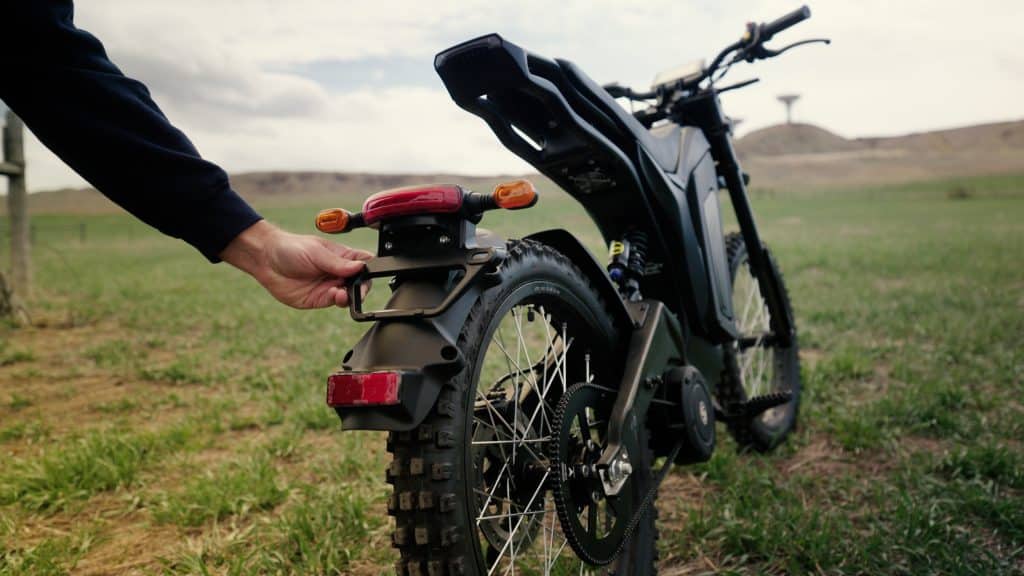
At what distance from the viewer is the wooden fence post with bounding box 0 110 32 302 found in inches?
294

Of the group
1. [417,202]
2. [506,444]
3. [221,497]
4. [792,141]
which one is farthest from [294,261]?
[792,141]

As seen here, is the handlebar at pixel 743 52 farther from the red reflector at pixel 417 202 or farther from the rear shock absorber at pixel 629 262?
the red reflector at pixel 417 202

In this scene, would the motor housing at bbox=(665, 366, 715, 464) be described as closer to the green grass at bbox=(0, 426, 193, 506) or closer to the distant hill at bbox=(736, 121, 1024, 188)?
Answer: the green grass at bbox=(0, 426, 193, 506)

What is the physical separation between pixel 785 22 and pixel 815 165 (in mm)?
80968

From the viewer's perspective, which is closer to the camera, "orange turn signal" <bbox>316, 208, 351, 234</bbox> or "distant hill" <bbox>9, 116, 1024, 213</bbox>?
"orange turn signal" <bbox>316, 208, 351, 234</bbox>

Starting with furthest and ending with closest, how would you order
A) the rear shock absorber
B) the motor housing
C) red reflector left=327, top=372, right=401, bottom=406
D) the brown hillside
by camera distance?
the brown hillside
the rear shock absorber
the motor housing
red reflector left=327, top=372, right=401, bottom=406

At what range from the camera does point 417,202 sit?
1435 mm

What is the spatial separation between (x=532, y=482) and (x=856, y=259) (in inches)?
447

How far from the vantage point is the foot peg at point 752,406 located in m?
2.75

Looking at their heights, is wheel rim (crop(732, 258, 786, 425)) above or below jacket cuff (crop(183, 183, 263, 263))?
below

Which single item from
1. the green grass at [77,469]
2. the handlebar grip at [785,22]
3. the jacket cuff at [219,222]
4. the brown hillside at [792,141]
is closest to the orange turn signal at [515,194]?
the jacket cuff at [219,222]

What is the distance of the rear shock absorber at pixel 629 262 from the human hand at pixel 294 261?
100 centimetres

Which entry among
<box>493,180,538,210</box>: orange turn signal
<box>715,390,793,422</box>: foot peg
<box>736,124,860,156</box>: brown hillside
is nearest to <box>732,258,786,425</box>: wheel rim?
<box>715,390,793,422</box>: foot peg

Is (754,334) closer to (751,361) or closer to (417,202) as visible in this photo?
(751,361)
